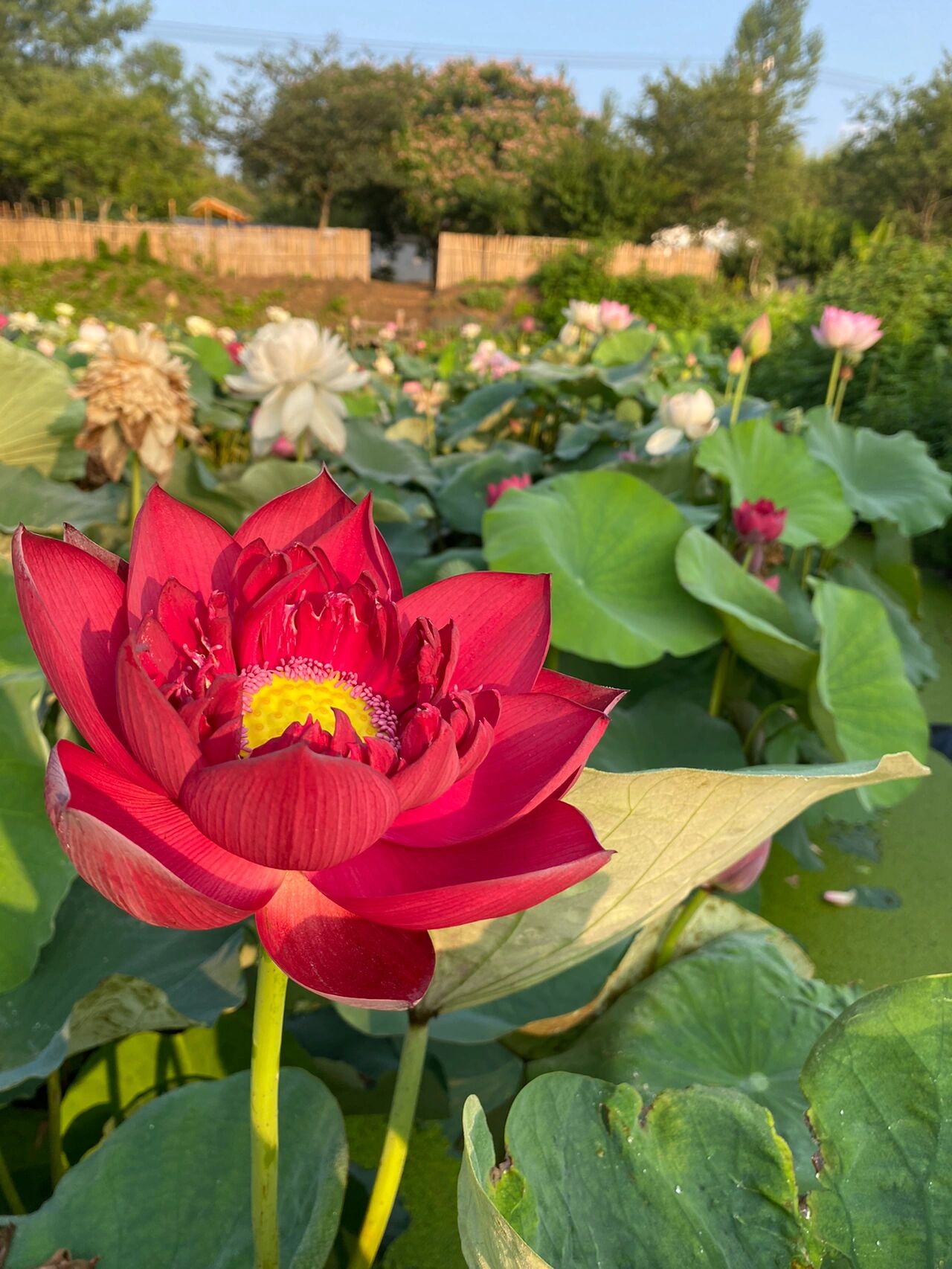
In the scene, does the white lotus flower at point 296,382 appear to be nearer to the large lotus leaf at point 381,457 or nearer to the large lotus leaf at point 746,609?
the large lotus leaf at point 381,457

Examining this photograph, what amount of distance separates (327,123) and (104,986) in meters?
19.3

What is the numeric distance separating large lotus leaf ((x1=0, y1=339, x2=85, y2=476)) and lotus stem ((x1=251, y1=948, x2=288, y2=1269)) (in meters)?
1.17

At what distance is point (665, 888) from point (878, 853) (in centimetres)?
121

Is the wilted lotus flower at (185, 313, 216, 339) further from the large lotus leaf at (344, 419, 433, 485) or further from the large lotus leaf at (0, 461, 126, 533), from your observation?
the large lotus leaf at (0, 461, 126, 533)

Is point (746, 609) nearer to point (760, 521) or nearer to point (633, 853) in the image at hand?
point (760, 521)

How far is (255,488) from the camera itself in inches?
59.2

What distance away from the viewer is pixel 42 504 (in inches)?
47.3

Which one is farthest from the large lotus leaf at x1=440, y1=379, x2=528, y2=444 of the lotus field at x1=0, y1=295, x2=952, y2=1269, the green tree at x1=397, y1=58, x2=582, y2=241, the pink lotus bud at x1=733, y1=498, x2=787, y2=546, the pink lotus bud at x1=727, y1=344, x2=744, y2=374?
the green tree at x1=397, y1=58, x2=582, y2=241

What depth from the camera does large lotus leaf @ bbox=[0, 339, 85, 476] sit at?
1.28m

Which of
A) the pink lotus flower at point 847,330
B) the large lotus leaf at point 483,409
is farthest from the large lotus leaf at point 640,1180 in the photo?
the large lotus leaf at point 483,409

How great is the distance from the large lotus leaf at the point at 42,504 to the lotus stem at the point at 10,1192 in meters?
0.73

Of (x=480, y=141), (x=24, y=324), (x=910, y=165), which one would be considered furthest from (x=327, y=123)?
(x=24, y=324)

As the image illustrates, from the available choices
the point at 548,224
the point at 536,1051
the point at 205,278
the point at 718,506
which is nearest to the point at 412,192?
the point at 548,224

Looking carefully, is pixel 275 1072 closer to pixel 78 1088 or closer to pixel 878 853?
pixel 78 1088
